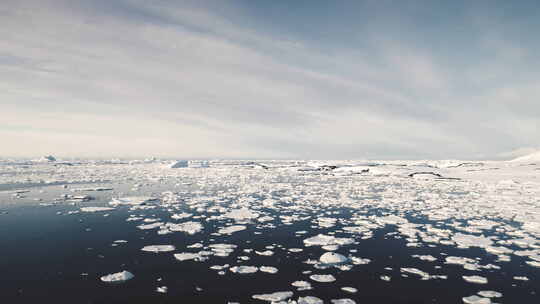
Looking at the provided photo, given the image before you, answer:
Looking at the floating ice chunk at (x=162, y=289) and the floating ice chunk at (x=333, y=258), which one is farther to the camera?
the floating ice chunk at (x=333, y=258)

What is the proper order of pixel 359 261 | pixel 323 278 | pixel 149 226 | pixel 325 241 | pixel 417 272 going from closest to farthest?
pixel 323 278 → pixel 417 272 → pixel 359 261 → pixel 325 241 → pixel 149 226

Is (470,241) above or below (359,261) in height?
above

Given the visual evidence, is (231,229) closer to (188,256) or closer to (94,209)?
→ (188,256)

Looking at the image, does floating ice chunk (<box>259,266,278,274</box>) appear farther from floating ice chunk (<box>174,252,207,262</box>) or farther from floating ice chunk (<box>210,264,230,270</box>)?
floating ice chunk (<box>174,252,207,262</box>)

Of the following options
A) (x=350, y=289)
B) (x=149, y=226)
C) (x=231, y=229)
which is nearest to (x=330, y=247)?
(x=350, y=289)

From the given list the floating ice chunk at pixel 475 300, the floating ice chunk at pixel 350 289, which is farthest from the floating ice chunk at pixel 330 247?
the floating ice chunk at pixel 475 300

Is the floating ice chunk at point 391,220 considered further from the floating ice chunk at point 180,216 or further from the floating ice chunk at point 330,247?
the floating ice chunk at point 180,216
